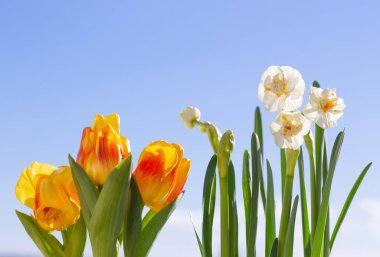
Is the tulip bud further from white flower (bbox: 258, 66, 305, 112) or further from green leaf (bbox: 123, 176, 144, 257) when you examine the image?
green leaf (bbox: 123, 176, 144, 257)

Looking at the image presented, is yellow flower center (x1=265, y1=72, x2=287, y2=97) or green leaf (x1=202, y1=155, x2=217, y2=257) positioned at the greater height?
yellow flower center (x1=265, y1=72, x2=287, y2=97)

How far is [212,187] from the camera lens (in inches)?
43.9

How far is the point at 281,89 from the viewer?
3.13 ft

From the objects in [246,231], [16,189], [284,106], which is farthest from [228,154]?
[16,189]

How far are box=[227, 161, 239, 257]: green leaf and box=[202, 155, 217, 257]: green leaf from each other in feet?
0.12

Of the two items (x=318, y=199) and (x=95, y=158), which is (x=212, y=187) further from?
(x=95, y=158)

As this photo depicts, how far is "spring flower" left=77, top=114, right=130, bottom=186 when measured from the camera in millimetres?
817

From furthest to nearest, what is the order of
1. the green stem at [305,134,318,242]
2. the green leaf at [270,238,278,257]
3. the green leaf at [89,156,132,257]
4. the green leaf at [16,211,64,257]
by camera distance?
the green stem at [305,134,318,242]
the green leaf at [270,238,278,257]
the green leaf at [16,211,64,257]
the green leaf at [89,156,132,257]

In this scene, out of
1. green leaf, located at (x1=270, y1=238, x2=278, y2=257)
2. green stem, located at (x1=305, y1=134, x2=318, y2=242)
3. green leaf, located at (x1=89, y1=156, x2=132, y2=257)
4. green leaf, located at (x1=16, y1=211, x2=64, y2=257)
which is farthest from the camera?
green stem, located at (x1=305, y1=134, x2=318, y2=242)

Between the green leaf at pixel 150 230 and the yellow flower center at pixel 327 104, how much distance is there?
330mm

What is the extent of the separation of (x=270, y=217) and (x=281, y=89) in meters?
0.34

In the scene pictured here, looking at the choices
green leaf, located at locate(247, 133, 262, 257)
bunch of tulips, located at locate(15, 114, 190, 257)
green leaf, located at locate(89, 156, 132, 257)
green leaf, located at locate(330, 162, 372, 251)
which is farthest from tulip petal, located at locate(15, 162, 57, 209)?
green leaf, located at locate(330, 162, 372, 251)

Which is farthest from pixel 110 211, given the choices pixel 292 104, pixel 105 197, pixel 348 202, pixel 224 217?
pixel 348 202

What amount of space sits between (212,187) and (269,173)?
14 cm
